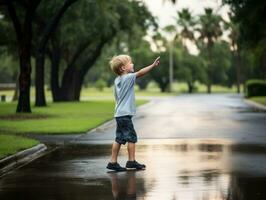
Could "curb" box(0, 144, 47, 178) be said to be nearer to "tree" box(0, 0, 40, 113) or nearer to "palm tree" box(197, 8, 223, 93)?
"tree" box(0, 0, 40, 113)

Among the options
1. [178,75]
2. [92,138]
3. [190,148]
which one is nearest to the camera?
[190,148]

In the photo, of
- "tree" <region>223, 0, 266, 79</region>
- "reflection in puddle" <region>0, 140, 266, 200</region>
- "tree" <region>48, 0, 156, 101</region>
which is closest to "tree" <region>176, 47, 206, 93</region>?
"tree" <region>48, 0, 156, 101</region>

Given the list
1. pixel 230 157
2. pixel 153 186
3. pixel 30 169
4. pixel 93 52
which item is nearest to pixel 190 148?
pixel 230 157

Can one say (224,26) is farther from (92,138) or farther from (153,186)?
(153,186)

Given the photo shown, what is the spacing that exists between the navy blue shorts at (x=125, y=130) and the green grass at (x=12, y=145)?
249 cm

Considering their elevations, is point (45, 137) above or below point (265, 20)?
below

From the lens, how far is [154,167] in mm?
11273

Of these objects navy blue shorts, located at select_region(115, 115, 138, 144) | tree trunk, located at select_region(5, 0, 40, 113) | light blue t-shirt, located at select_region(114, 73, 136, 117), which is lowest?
navy blue shorts, located at select_region(115, 115, 138, 144)

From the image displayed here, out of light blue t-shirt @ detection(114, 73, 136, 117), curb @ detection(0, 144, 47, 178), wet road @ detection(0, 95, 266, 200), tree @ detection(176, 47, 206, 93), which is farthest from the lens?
tree @ detection(176, 47, 206, 93)

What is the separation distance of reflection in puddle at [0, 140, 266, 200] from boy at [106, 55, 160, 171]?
1.08 ft

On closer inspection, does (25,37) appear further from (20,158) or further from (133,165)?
(133,165)

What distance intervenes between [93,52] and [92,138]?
37.9 metres

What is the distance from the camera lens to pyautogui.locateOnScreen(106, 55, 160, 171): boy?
1095 centimetres

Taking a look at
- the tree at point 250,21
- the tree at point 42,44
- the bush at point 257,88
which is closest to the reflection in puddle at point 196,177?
the tree at point 42,44
